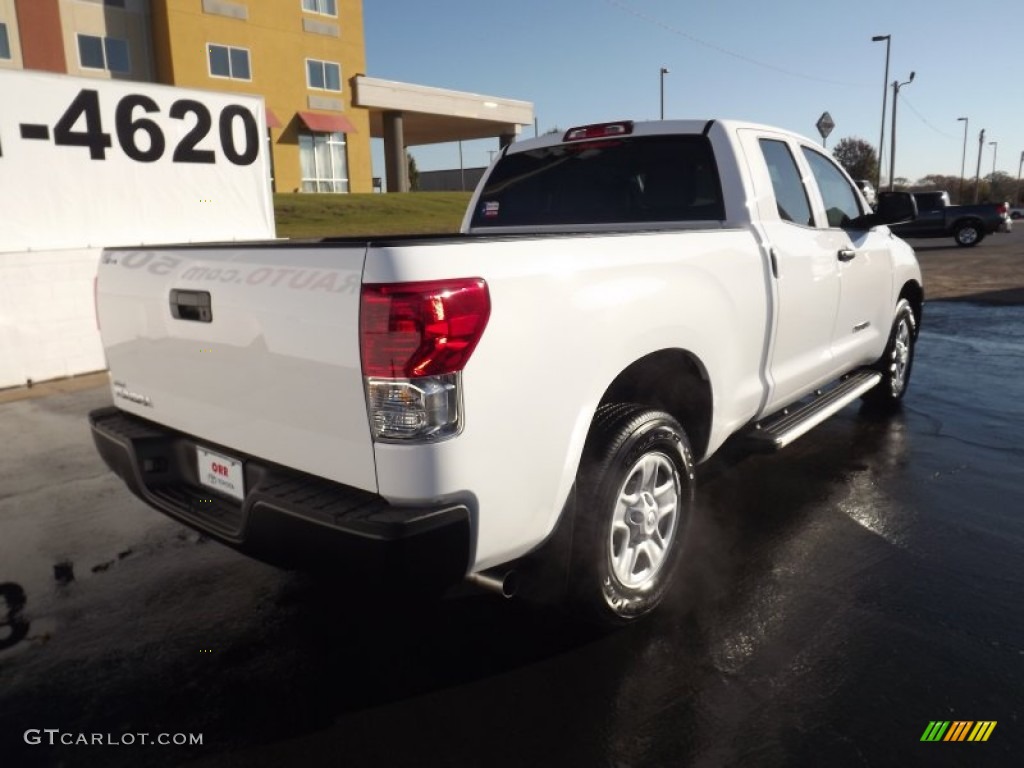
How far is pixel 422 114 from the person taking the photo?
119ft

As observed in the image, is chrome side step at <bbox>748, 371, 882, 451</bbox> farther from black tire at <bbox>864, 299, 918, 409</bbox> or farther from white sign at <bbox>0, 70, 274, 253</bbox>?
white sign at <bbox>0, 70, 274, 253</bbox>

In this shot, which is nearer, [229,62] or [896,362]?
[896,362]

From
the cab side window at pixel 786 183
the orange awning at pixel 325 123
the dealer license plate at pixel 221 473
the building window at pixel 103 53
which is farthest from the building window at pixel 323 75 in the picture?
the dealer license plate at pixel 221 473

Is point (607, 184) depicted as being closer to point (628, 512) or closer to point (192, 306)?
point (628, 512)

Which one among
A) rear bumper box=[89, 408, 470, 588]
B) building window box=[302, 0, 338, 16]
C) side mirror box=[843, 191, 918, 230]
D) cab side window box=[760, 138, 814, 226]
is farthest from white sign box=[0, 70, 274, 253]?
building window box=[302, 0, 338, 16]

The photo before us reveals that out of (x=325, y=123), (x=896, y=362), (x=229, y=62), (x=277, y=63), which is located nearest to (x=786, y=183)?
(x=896, y=362)

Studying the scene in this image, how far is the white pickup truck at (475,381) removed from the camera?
6.98ft

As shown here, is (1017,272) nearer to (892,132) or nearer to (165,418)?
(165,418)

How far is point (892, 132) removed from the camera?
116 feet

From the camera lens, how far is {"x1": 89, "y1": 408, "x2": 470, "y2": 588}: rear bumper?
210 centimetres

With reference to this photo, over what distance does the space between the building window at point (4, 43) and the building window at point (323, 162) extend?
34.8 feet

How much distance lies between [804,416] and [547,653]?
83.5 inches

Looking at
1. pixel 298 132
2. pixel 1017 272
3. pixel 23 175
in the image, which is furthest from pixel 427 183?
pixel 23 175

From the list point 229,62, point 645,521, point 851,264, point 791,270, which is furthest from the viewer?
point 229,62
